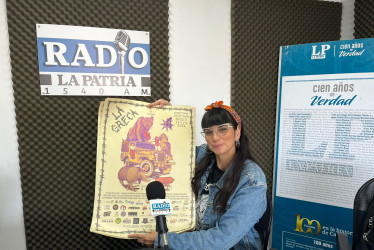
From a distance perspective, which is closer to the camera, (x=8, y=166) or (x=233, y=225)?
(x=233, y=225)

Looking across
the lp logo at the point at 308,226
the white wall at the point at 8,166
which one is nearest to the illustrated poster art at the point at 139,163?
the white wall at the point at 8,166

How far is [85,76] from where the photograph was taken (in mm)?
2016

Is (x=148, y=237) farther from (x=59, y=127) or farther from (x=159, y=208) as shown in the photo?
(x=59, y=127)

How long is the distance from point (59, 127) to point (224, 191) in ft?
4.16

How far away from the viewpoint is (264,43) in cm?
259

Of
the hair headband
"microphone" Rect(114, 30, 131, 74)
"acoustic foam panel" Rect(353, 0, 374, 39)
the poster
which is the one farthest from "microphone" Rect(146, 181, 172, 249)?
"acoustic foam panel" Rect(353, 0, 374, 39)

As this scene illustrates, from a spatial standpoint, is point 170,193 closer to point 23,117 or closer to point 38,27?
point 23,117

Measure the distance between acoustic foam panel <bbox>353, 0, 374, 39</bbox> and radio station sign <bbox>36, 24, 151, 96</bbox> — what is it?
2.10 meters

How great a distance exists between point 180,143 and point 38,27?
1250 millimetres

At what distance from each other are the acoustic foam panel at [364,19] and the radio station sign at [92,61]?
2.10 m

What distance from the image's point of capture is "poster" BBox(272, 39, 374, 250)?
2123 mm

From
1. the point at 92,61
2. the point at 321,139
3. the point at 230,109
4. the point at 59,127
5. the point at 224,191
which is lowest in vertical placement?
the point at 224,191

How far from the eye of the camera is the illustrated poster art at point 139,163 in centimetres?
168

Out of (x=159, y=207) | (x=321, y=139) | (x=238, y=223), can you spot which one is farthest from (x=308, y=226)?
(x=159, y=207)
